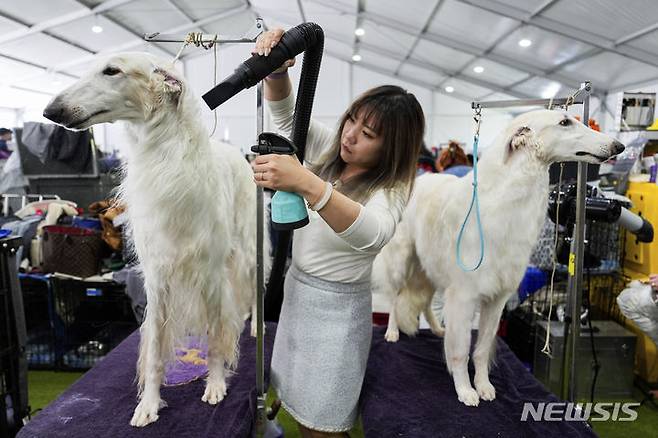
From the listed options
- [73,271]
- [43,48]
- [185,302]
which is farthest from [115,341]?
[43,48]

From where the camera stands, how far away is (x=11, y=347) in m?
2.09

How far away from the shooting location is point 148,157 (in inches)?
52.8

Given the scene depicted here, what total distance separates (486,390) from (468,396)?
108 millimetres

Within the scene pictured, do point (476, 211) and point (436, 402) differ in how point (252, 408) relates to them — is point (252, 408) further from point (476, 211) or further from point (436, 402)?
point (476, 211)

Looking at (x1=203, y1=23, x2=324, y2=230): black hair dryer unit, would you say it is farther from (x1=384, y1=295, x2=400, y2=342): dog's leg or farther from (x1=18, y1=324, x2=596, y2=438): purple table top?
(x1=384, y1=295, x2=400, y2=342): dog's leg

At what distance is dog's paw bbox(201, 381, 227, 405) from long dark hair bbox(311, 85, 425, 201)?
0.92 metres

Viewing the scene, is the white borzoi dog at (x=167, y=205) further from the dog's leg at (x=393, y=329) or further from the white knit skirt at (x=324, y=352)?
the dog's leg at (x=393, y=329)

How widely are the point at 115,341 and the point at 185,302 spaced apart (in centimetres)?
233

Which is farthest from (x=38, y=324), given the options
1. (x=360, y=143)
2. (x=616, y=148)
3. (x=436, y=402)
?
(x=616, y=148)

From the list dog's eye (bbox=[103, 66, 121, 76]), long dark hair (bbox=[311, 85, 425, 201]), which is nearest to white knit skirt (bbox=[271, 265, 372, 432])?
long dark hair (bbox=[311, 85, 425, 201])

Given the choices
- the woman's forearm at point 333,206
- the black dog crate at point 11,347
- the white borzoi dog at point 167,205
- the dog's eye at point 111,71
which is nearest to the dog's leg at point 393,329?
the white borzoi dog at point 167,205

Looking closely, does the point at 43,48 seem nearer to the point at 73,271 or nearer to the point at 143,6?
the point at 143,6

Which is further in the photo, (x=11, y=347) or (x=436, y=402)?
(x=11, y=347)

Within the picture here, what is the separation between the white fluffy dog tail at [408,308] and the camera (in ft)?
7.88
